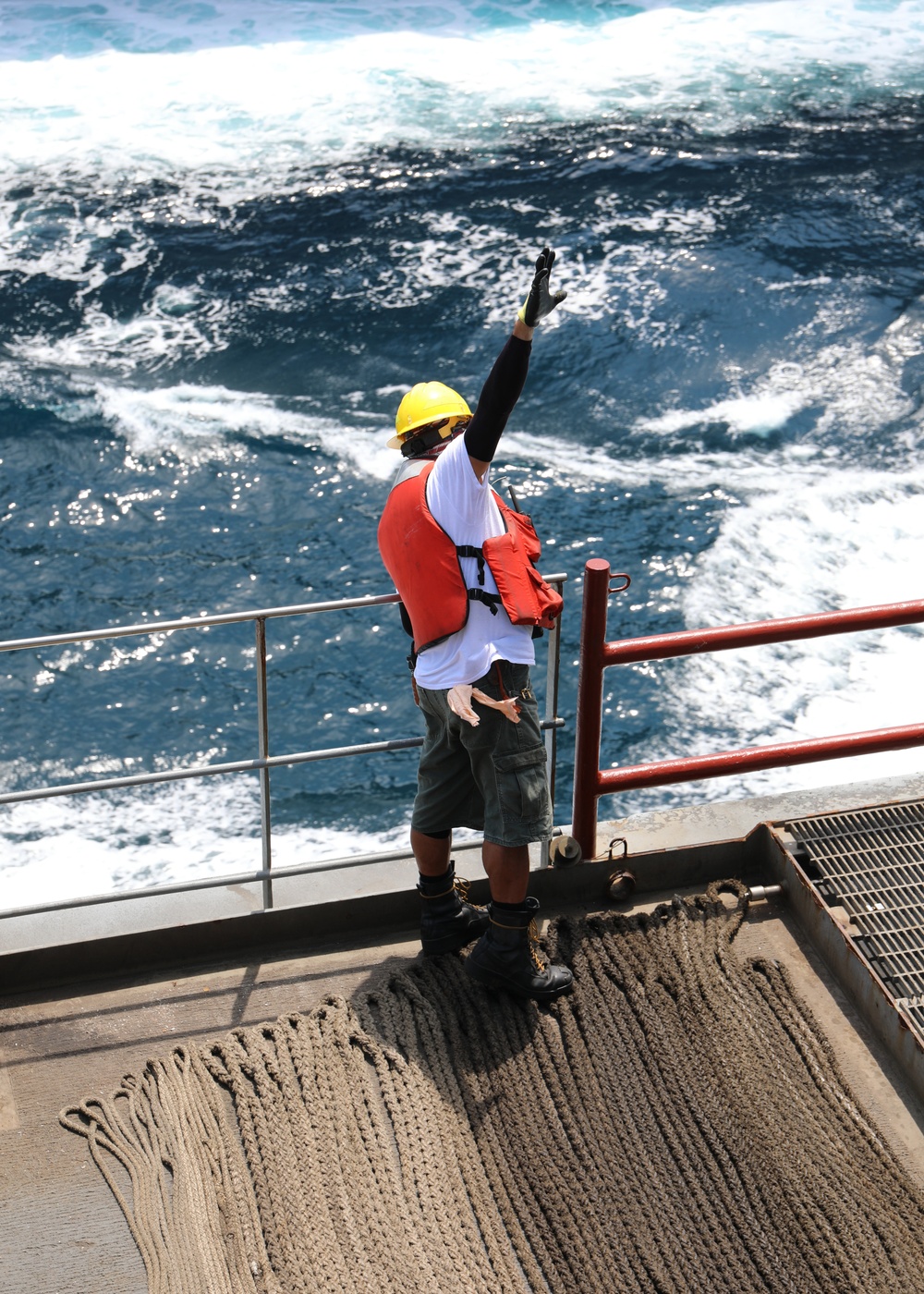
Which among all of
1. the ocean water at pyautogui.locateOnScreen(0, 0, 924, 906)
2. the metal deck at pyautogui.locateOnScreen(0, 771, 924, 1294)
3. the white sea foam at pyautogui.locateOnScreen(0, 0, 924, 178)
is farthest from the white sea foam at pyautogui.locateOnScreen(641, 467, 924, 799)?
the white sea foam at pyautogui.locateOnScreen(0, 0, 924, 178)

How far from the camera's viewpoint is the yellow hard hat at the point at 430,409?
3.75 m

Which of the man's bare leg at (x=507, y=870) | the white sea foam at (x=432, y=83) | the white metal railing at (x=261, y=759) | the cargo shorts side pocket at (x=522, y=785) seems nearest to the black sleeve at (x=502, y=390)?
the white metal railing at (x=261, y=759)

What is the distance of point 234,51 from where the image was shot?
19625mm

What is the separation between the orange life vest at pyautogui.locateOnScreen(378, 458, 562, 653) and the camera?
11.8 ft

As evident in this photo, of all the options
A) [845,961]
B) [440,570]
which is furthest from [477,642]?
[845,961]

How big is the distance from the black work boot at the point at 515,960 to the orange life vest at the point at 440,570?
90 centimetres

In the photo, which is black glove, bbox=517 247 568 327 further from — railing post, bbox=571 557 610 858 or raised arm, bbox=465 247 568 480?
railing post, bbox=571 557 610 858

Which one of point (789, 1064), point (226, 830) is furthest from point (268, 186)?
point (789, 1064)

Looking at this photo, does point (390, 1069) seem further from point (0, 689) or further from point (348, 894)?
point (0, 689)

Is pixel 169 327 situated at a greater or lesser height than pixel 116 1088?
lesser

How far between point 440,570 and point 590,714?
0.95 m

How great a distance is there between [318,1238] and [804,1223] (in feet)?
4.11

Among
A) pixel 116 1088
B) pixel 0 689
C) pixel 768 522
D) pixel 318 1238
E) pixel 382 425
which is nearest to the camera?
pixel 318 1238

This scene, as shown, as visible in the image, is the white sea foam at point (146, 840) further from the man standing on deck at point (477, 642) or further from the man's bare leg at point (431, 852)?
the man standing on deck at point (477, 642)
